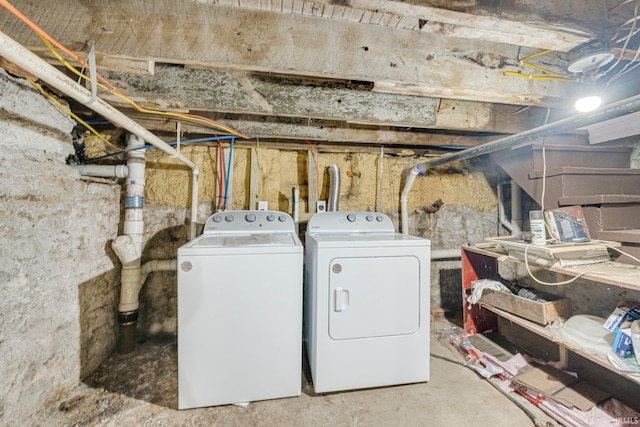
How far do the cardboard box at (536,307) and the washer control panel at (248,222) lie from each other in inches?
64.3

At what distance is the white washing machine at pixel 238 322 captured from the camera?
1.42 m

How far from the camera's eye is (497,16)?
1073 mm

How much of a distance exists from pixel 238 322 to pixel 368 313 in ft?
2.50

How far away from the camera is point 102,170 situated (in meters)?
1.88

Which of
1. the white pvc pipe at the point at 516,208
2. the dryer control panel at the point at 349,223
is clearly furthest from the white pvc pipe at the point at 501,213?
the dryer control panel at the point at 349,223

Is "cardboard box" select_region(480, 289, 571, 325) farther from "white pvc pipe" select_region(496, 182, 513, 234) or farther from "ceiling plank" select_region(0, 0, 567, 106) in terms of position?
"ceiling plank" select_region(0, 0, 567, 106)

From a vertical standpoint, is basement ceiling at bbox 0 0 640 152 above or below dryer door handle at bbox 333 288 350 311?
above

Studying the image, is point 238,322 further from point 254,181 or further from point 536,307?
point 536,307

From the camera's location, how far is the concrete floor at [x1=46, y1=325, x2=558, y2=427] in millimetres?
1416

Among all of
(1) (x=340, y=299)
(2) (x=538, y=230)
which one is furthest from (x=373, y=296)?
(2) (x=538, y=230)

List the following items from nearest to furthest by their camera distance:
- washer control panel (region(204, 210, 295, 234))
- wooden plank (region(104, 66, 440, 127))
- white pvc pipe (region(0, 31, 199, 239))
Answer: white pvc pipe (region(0, 31, 199, 239))
wooden plank (region(104, 66, 440, 127))
washer control panel (region(204, 210, 295, 234))

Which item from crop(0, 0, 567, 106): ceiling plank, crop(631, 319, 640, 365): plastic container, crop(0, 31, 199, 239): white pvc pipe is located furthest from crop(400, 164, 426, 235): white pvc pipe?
crop(0, 31, 199, 239): white pvc pipe

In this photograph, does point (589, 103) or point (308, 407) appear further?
point (308, 407)

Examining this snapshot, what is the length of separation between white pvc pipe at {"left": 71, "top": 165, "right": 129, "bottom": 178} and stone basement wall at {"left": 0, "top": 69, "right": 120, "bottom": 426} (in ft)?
0.30
